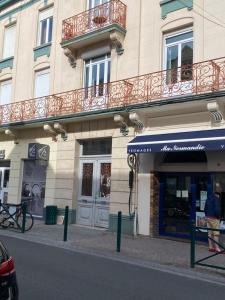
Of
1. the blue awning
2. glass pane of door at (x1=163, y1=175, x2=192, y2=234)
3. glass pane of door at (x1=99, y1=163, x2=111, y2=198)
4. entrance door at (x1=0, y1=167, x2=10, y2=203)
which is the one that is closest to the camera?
the blue awning

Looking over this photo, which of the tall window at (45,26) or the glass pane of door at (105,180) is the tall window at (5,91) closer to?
the tall window at (45,26)

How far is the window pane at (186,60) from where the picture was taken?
12695mm

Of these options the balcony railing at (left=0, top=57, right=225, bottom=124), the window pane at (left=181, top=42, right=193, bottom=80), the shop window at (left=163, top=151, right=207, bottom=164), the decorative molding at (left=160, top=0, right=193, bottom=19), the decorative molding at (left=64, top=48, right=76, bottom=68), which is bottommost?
the shop window at (left=163, top=151, right=207, bottom=164)

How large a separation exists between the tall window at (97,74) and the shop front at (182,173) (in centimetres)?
326

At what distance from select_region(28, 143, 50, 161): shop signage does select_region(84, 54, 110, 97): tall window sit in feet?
10.0

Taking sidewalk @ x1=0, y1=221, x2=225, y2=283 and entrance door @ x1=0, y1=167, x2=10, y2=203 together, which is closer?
sidewalk @ x1=0, y1=221, x2=225, y2=283

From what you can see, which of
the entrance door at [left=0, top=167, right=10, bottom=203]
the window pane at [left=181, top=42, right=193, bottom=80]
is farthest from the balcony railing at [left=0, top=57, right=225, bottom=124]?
the entrance door at [left=0, top=167, right=10, bottom=203]

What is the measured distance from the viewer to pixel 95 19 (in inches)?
605

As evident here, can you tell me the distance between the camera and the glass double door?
40.1 ft

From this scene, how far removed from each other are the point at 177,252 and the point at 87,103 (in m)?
7.15

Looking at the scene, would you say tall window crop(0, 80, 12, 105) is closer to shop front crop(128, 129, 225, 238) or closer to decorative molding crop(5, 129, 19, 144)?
decorative molding crop(5, 129, 19, 144)

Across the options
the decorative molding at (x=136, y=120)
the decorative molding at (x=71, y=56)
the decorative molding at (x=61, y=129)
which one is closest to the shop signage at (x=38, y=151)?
the decorative molding at (x=61, y=129)

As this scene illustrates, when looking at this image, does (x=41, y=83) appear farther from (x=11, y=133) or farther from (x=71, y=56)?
(x=11, y=133)

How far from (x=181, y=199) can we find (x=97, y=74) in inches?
245
